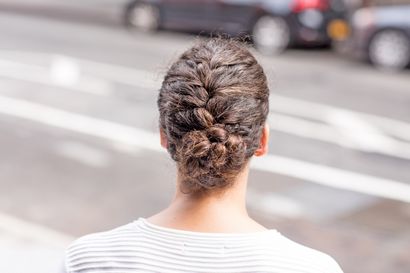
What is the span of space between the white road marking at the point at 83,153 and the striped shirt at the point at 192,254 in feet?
18.1

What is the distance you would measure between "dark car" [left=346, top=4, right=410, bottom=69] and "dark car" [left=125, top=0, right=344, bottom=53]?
3.22ft

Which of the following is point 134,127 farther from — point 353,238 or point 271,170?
point 353,238

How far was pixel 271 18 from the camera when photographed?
14.3 metres

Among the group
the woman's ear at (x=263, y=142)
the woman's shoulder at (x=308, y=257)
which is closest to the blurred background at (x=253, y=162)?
the woman's ear at (x=263, y=142)

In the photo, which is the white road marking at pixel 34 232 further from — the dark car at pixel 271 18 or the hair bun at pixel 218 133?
the dark car at pixel 271 18

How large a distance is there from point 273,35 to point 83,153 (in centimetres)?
732

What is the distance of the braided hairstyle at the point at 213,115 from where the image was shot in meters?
1.80

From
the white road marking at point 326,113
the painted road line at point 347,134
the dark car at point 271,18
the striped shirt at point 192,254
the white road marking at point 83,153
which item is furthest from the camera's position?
the dark car at point 271,18

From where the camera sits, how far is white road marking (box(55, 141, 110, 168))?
292 inches

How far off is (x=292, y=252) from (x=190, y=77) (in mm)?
483

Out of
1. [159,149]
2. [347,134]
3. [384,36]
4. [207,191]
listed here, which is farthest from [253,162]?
[384,36]

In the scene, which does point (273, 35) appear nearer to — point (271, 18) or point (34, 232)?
point (271, 18)

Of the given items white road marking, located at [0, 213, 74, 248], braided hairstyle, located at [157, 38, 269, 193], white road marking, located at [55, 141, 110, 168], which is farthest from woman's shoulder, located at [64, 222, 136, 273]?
white road marking, located at [55, 141, 110, 168]

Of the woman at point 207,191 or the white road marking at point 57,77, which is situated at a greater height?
the woman at point 207,191
